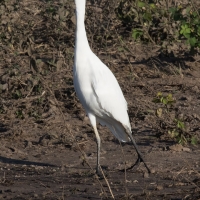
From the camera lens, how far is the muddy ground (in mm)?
6012

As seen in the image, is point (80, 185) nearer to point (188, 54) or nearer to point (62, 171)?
point (62, 171)

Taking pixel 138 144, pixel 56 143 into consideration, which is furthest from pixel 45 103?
pixel 138 144

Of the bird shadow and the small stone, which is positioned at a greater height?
the small stone

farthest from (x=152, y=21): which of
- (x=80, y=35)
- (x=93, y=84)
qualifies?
(x=93, y=84)

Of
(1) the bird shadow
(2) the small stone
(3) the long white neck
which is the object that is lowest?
(1) the bird shadow

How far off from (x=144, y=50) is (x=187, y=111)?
1993 millimetres

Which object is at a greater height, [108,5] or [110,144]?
[108,5]

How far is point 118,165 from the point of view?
6.69 meters

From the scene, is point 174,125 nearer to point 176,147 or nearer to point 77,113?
point 176,147

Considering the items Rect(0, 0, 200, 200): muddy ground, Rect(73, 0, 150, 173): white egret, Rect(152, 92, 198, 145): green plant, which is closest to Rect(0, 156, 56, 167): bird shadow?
Rect(0, 0, 200, 200): muddy ground

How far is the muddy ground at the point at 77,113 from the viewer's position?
6.01m

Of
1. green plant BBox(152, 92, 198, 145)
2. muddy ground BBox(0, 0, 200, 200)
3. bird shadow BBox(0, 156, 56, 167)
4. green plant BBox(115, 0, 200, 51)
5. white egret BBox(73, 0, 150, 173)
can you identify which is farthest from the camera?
green plant BBox(115, 0, 200, 51)

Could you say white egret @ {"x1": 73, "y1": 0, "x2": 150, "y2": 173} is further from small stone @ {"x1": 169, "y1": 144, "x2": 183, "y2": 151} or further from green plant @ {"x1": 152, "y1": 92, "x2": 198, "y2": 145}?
green plant @ {"x1": 152, "y1": 92, "x2": 198, "y2": 145}

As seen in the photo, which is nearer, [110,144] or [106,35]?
[110,144]
